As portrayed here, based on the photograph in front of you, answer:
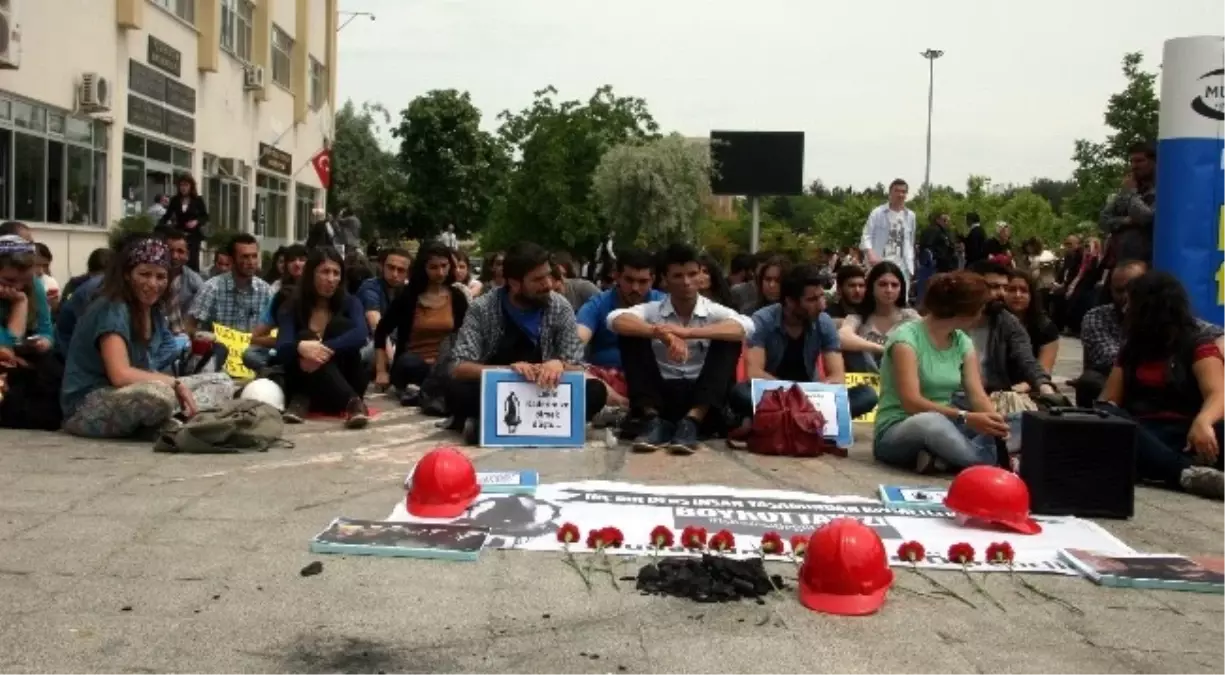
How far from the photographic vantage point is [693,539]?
462 centimetres

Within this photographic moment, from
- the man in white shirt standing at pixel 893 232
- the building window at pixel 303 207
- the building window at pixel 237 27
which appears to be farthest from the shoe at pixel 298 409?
the building window at pixel 303 207

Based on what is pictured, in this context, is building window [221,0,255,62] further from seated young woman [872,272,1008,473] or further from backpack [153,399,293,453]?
seated young woman [872,272,1008,473]

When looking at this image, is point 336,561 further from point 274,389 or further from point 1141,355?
point 1141,355

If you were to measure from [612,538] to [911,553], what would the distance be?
1111mm

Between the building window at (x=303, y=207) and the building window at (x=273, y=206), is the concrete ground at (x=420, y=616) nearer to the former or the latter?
the building window at (x=273, y=206)

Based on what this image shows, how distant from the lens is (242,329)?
9742 millimetres

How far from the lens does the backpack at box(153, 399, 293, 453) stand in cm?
654

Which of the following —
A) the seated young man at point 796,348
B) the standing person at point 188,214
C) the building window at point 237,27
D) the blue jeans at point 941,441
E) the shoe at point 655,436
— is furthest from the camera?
the building window at point 237,27

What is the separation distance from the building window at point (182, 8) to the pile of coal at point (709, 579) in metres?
21.1

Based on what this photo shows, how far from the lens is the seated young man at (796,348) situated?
316 inches

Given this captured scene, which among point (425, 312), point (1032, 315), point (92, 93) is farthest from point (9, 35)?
point (1032, 315)

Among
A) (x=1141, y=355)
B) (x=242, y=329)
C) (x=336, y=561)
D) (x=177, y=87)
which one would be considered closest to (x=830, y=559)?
(x=336, y=561)

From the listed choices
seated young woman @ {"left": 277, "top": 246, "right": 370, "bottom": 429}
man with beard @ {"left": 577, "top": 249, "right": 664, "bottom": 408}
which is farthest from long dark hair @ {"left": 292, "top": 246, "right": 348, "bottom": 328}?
man with beard @ {"left": 577, "top": 249, "right": 664, "bottom": 408}

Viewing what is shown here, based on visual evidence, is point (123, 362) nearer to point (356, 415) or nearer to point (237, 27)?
point (356, 415)
